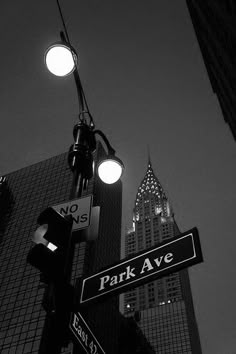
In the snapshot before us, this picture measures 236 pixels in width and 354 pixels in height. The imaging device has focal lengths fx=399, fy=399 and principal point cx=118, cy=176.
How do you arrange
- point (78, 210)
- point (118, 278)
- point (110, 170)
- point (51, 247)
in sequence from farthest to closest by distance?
point (110, 170) → point (78, 210) → point (118, 278) → point (51, 247)

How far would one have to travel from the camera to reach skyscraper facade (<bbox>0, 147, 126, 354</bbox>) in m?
97.8

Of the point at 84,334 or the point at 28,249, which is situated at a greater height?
the point at 28,249

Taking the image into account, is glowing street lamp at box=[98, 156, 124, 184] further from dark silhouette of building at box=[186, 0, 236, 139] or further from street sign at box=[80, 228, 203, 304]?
dark silhouette of building at box=[186, 0, 236, 139]

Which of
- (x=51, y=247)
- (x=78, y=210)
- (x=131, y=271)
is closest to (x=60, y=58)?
(x=78, y=210)

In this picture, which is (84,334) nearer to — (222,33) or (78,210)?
(78,210)

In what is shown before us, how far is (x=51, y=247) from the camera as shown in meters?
5.95

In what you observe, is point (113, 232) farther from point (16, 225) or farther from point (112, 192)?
point (16, 225)

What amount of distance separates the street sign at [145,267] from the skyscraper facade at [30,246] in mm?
73139

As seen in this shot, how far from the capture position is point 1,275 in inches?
4697

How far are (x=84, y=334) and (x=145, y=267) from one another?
1.45 m

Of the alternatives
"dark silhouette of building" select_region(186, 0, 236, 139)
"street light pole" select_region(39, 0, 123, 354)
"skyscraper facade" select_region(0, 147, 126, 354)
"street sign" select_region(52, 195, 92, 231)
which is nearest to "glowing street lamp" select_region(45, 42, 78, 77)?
"street light pole" select_region(39, 0, 123, 354)

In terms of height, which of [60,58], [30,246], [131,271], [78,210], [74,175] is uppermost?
[30,246]

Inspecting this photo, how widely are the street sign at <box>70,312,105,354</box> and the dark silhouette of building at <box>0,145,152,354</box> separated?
7033 cm

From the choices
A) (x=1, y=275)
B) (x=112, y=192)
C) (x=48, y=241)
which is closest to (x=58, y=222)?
(x=48, y=241)
